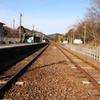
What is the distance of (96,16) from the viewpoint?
2872 centimetres

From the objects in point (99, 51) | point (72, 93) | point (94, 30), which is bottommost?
point (72, 93)

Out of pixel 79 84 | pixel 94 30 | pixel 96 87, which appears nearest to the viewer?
pixel 96 87

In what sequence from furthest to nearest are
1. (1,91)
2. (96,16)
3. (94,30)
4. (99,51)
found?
(94,30) → (96,16) → (99,51) → (1,91)

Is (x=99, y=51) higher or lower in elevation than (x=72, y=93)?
higher

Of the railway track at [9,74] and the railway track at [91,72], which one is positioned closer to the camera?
the railway track at [9,74]

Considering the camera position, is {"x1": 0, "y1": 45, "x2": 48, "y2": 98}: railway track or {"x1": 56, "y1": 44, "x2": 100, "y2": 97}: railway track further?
{"x1": 56, "y1": 44, "x2": 100, "y2": 97}: railway track

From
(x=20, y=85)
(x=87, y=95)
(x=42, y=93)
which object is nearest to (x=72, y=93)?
(x=87, y=95)

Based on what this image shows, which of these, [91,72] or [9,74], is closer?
[9,74]

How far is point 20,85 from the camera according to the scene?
5.27m

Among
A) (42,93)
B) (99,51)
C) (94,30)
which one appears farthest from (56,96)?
(94,30)

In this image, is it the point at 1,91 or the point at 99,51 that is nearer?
the point at 1,91

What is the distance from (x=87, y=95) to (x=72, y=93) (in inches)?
18.5

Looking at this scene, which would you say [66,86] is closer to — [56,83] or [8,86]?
[56,83]

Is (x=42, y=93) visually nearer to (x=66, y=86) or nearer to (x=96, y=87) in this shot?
(x=66, y=86)
